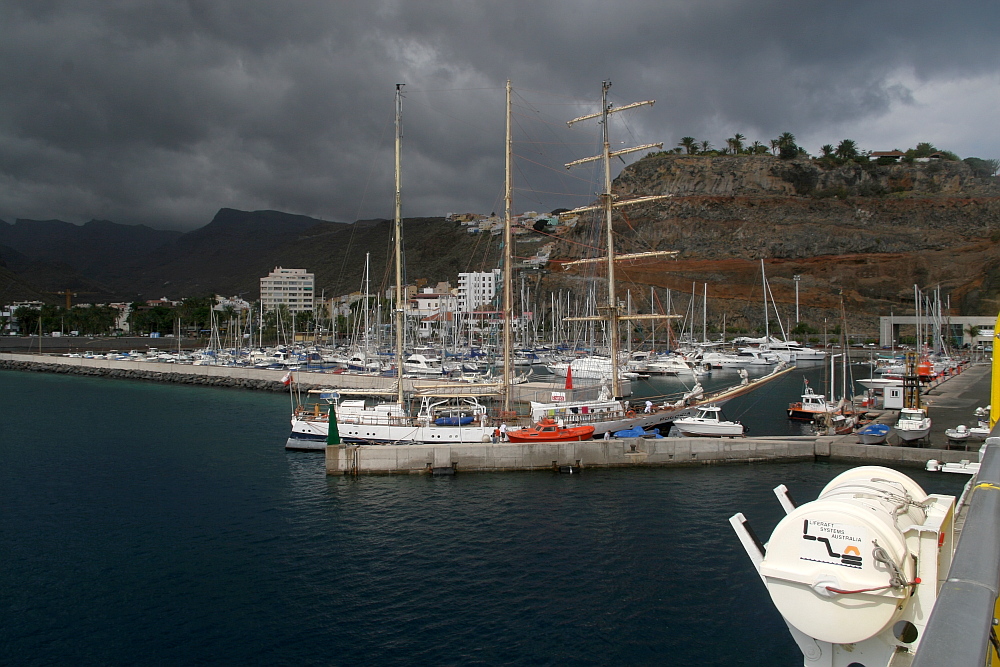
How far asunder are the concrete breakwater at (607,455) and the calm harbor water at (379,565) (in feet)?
2.68

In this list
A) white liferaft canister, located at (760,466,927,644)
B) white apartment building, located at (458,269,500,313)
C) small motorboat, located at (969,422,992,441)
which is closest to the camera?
white liferaft canister, located at (760,466,927,644)

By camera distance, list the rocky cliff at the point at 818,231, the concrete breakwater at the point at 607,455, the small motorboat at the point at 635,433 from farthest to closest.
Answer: the rocky cliff at the point at 818,231 < the small motorboat at the point at 635,433 < the concrete breakwater at the point at 607,455

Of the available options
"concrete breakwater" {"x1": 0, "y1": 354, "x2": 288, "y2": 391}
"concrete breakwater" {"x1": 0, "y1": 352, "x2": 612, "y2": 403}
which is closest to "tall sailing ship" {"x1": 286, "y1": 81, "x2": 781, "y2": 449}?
"concrete breakwater" {"x1": 0, "y1": 352, "x2": 612, "y2": 403}

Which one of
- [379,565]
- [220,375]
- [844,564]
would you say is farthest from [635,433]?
[220,375]

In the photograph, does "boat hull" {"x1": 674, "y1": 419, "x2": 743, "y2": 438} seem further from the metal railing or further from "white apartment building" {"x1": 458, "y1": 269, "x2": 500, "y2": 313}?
"white apartment building" {"x1": 458, "y1": 269, "x2": 500, "y2": 313}

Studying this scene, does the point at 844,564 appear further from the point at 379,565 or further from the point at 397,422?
the point at 397,422

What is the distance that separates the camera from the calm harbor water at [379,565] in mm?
15141

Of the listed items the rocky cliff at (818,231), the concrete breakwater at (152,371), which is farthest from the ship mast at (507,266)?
the rocky cliff at (818,231)

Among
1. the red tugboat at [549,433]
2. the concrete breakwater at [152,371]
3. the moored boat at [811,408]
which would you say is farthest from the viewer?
the concrete breakwater at [152,371]

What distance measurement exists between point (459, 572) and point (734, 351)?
289 ft

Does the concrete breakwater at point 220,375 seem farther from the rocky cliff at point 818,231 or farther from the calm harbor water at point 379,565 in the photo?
the rocky cliff at point 818,231

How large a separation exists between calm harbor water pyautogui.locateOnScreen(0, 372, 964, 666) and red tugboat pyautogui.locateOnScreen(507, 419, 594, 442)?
2542 millimetres

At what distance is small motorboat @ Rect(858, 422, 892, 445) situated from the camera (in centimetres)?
3206

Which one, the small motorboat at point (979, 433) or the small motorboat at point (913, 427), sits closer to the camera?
the small motorboat at point (979, 433)
